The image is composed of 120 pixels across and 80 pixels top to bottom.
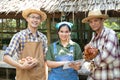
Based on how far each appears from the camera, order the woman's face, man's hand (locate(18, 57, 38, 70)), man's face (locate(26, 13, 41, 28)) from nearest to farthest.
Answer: man's hand (locate(18, 57, 38, 70)) < man's face (locate(26, 13, 41, 28)) < the woman's face

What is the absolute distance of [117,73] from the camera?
4.15 m

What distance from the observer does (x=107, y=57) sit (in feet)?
13.1

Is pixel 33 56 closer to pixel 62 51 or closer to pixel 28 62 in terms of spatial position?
pixel 28 62

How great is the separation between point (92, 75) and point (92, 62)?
0.65ft

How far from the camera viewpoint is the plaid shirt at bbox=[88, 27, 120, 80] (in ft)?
13.1

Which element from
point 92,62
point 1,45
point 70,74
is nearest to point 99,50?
point 92,62

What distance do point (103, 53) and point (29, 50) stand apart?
92cm

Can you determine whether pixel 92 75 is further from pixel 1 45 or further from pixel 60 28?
pixel 1 45

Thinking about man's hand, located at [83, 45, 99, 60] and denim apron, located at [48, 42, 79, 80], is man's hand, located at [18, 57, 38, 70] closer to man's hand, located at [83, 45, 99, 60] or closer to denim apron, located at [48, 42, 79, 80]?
denim apron, located at [48, 42, 79, 80]

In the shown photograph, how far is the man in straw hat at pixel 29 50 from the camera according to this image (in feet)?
13.3

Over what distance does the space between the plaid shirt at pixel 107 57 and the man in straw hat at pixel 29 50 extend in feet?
2.30

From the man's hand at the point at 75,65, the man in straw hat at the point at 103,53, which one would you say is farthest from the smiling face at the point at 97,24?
the man's hand at the point at 75,65

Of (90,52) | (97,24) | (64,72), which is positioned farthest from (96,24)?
(64,72)

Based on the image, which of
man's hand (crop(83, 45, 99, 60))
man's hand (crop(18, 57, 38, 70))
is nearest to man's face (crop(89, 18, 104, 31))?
man's hand (crop(83, 45, 99, 60))
